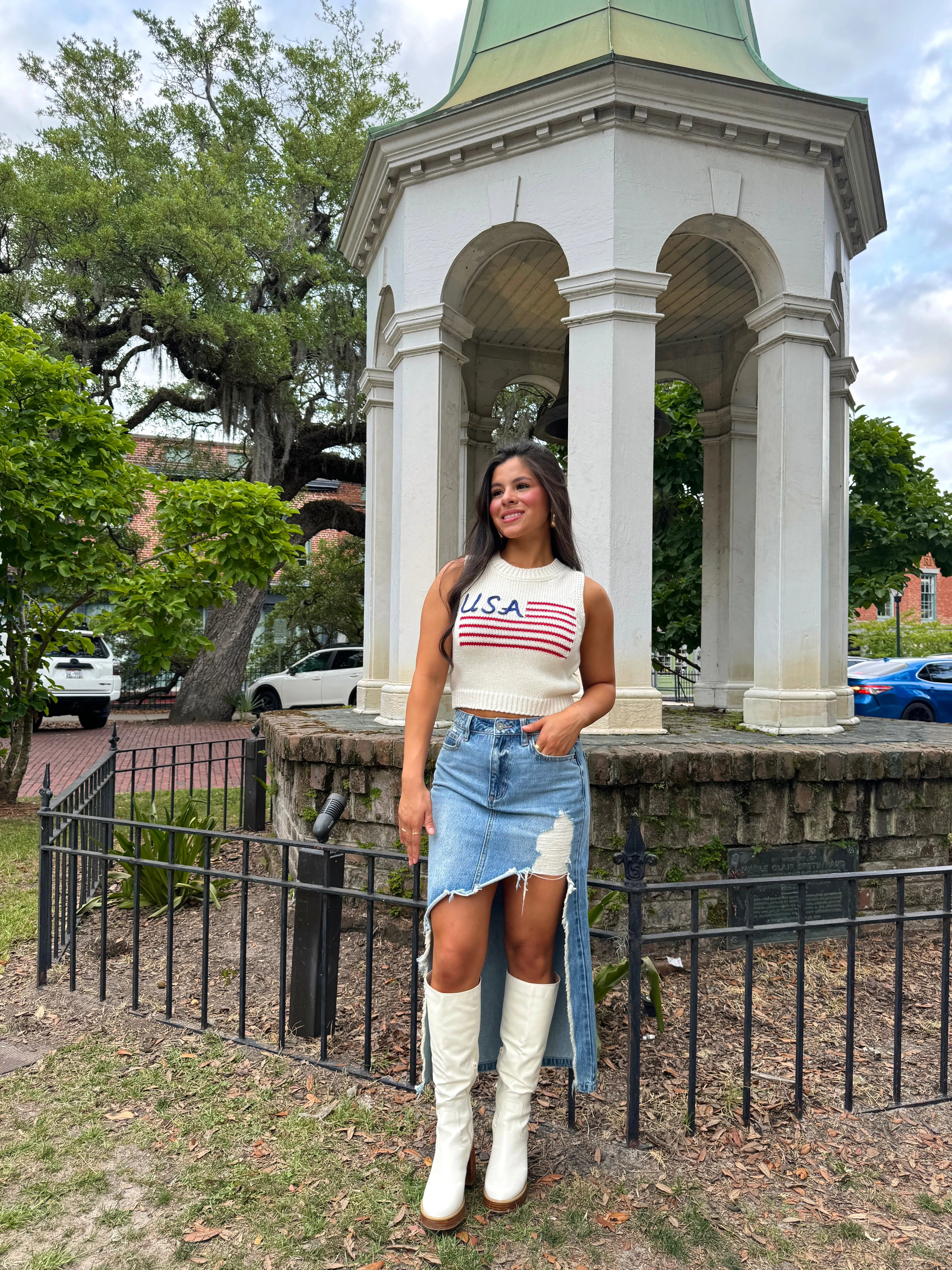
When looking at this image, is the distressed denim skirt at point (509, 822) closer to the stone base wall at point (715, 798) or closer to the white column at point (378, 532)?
the stone base wall at point (715, 798)

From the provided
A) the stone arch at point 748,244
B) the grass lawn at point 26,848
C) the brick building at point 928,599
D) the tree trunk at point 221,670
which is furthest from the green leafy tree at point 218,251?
the brick building at point 928,599

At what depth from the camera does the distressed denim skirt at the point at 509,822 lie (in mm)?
2174

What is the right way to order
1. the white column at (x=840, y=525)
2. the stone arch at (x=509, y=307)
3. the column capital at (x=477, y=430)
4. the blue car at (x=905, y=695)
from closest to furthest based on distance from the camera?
the stone arch at (x=509, y=307) → the white column at (x=840, y=525) → the column capital at (x=477, y=430) → the blue car at (x=905, y=695)

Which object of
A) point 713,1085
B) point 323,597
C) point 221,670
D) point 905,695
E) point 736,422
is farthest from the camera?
point 323,597

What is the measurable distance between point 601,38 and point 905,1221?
234 inches

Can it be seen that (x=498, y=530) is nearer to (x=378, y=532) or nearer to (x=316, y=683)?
(x=378, y=532)

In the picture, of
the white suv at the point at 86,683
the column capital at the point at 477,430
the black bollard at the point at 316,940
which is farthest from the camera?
the white suv at the point at 86,683

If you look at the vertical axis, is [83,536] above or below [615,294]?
below

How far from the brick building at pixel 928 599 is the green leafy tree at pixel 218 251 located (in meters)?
27.0

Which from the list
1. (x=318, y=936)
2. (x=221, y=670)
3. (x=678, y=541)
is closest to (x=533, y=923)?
(x=318, y=936)

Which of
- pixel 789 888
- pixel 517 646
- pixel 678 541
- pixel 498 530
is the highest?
pixel 678 541

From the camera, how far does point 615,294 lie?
188 inches

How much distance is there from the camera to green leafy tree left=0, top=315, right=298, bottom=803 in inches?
254

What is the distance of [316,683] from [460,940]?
1368 cm
